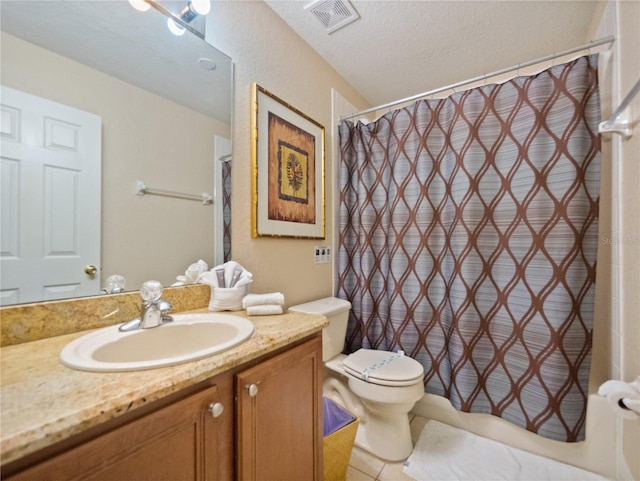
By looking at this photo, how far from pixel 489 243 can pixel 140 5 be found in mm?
1880

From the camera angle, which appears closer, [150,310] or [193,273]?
[150,310]

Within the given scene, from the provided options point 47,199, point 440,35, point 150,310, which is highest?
point 440,35

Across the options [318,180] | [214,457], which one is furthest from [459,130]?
[214,457]

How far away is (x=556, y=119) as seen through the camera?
4.22 feet

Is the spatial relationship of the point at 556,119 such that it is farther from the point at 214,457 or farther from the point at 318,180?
the point at 214,457

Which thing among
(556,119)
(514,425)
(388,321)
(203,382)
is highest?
(556,119)

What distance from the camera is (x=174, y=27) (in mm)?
1050

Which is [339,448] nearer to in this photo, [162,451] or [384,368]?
[384,368]

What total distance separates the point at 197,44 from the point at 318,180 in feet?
3.05

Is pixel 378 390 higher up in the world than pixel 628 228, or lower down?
lower down

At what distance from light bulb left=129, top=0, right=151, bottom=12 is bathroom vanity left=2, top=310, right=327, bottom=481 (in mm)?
1153

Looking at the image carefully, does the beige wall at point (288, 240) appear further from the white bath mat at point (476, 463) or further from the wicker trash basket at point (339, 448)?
the wicker trash basket at point (339, 448)

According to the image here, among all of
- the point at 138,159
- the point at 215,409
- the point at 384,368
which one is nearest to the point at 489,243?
the point at 384,368

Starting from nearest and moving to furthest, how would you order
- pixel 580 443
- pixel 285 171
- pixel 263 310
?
pixel 263 310
pixel 580 443
pixel 285 171
